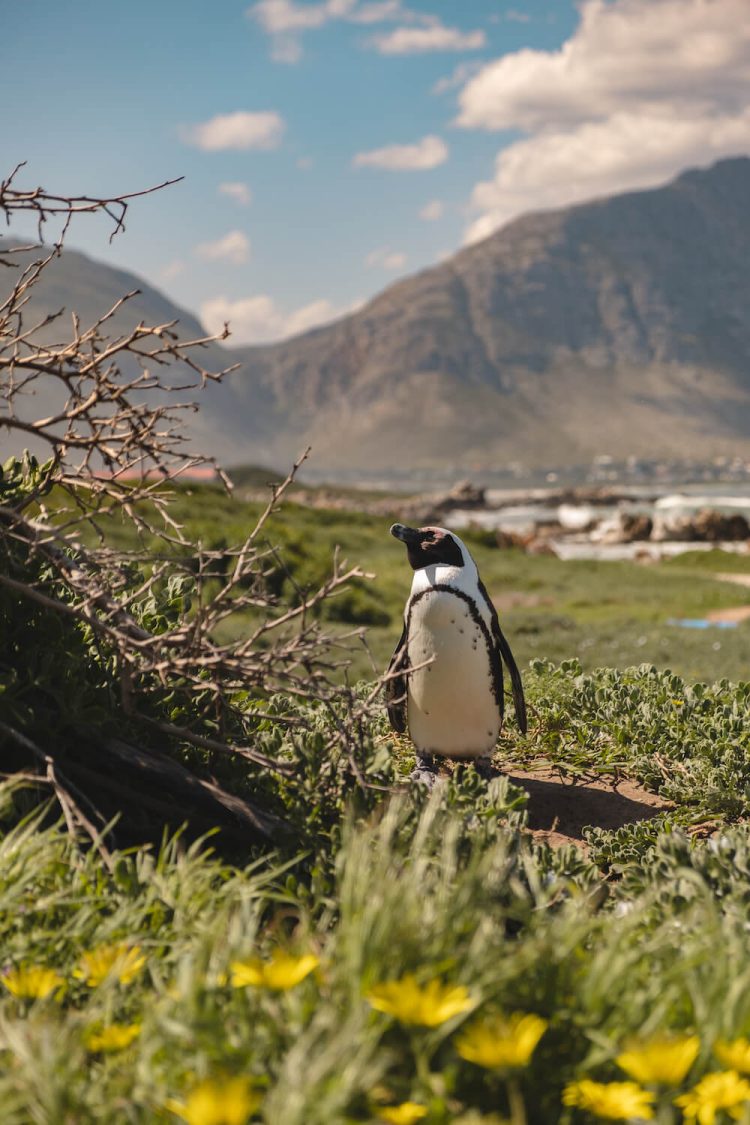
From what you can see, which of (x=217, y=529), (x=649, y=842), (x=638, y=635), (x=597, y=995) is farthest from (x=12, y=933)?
(x=217, y=529)

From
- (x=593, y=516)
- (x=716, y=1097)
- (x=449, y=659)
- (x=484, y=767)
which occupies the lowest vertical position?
(x=593, y=516)

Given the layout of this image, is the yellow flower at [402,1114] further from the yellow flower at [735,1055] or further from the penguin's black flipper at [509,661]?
the penguin's black flipper at [509,661]

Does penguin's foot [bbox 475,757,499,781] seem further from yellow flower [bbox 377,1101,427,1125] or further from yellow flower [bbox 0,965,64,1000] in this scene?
yellow flower [bbox 377,1101,427,1125]

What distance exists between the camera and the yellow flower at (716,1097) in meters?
1.98

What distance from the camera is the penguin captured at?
16.9 feet

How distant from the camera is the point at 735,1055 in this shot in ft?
6.79

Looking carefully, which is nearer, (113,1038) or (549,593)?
(113,1038)

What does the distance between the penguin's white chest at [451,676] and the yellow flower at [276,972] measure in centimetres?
296

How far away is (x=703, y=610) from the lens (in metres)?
27.6

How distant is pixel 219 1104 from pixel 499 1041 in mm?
563

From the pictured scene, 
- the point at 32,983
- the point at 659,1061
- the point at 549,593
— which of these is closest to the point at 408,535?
the point at 32,983

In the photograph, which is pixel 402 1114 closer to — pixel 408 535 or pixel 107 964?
pixel 107 964

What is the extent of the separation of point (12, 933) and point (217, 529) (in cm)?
2460

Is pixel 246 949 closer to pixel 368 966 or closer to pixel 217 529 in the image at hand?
pixel 368 966
